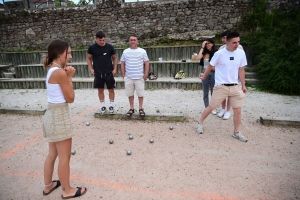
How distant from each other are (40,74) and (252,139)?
31.8ft

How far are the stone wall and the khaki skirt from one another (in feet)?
31.0

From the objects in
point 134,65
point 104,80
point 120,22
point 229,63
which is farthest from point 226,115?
point 120,22

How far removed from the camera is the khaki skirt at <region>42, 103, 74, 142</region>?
241 centimetres

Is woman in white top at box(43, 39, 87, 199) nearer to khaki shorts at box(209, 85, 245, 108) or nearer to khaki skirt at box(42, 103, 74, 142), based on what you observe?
khaki skirt at box(42, 103, 74, 142)

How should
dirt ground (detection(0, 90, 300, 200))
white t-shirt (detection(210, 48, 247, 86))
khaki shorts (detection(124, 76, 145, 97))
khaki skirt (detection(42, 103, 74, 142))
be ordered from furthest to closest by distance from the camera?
1. khaki shorts (detection(124, 76, 145, 97))
2. white t-shirt (detection(210, 48, 247, 86))
3. dirt ground (detection(0, 90, 300, 200))
4. khaki skirt (detection(42, 103, 74, 142))

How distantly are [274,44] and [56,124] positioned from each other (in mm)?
8307

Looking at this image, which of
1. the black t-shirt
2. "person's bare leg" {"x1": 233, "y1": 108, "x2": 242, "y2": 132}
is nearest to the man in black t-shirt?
the black t-shirt

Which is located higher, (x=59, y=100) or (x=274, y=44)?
(x=274, y=44)

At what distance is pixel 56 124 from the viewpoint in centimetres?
242

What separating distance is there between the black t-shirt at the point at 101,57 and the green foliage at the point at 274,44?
220 inches

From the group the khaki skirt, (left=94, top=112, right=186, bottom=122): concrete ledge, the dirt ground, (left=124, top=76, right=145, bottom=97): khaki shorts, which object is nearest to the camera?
the khaki skirt

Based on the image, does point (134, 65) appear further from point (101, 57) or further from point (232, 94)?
point (232, 94)

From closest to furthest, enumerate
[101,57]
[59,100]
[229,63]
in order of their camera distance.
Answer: [59,100] < [229,63] < [101,57]

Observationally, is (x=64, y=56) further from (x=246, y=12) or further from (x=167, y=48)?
(x=246, y=12)
